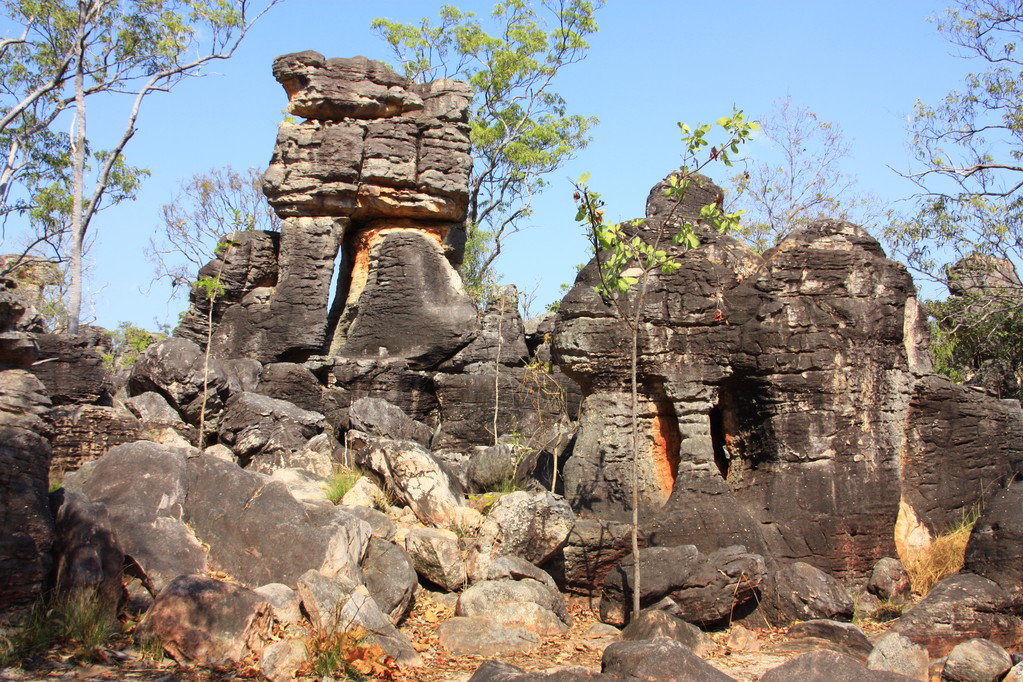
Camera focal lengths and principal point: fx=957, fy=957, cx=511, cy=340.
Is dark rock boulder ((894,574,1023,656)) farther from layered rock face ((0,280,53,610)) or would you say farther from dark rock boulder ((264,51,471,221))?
dark rock boulder ((264,51,471,221))

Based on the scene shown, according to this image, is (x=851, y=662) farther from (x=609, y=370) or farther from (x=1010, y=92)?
(x=1010, y=92)

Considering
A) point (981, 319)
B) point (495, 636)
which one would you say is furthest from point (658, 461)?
point (981, 319)

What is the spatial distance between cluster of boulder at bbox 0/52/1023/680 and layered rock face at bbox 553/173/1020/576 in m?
0.02

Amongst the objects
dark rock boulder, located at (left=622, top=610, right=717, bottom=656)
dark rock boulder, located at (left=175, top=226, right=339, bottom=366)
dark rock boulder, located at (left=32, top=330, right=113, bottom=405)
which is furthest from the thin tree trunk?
dark rock boulder, located at (left=622, top=610, right=717, bottom=656)

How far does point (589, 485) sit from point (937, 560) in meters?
3.18

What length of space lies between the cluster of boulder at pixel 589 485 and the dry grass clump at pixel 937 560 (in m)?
0.12

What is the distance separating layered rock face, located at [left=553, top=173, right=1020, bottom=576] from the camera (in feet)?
27.7

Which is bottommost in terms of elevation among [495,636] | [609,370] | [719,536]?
[495,636]

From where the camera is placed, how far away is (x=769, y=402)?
343 inches

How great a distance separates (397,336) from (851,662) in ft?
32.7

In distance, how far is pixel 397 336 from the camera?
1443 centimetres

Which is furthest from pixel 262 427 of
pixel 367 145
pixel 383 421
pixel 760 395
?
pixel 367 145

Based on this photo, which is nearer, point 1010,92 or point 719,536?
point 719,536

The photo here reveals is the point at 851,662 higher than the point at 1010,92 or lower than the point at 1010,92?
lower
